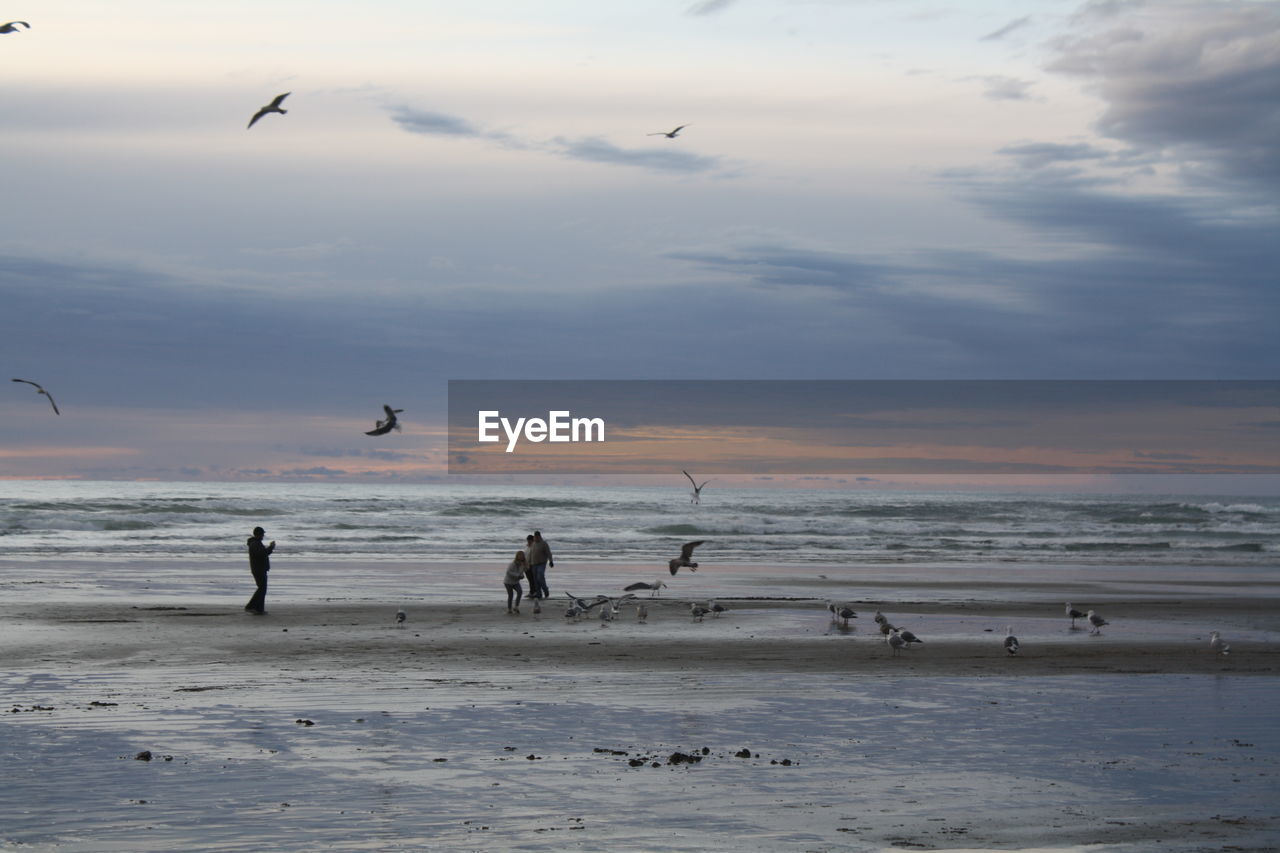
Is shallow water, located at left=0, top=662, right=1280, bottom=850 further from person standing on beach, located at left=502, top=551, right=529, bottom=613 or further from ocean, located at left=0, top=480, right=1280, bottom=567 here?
ocean, located at left=0, top=480, right=1280, bottom=567

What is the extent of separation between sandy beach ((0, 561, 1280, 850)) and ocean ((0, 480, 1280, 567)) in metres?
23.3

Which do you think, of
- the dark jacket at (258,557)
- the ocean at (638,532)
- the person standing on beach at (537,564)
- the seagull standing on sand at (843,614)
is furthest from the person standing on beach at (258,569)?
the ocean at (638,532)

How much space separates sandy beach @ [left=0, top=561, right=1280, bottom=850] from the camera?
8789 mm

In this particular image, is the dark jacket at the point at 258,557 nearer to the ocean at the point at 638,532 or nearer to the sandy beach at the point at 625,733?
the sandy beach at the point at 625,733

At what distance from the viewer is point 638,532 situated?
2589 inches

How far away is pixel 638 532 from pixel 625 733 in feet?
176

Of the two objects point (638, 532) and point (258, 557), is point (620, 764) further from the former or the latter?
point (638, 532)

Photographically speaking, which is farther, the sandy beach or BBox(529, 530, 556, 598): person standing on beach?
BBox(529, 530, 556, 598): person standing on beach

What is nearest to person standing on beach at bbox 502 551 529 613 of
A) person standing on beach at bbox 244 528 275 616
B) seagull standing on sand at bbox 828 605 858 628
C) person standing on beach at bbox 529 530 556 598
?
person standing on beach at bbox 529 530 556 598

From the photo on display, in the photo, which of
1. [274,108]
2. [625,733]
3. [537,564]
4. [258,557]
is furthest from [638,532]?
[625,733]

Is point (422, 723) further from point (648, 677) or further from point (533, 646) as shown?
point (533, 646)

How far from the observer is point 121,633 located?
20.4 m

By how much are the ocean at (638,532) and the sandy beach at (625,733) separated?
23285mm

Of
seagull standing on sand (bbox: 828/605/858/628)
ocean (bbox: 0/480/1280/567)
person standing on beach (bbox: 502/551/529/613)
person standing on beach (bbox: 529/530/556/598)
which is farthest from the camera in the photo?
ocean (bbox: 0/480/1280/567)
